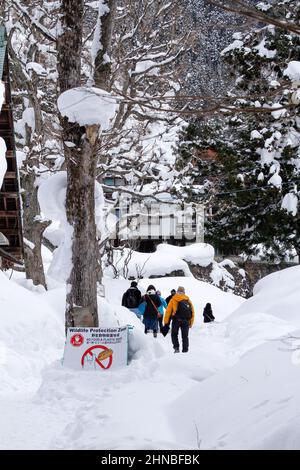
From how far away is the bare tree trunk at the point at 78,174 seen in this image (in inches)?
390

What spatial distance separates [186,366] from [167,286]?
2237 centimetres

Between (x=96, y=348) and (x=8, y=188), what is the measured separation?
6.95 meters

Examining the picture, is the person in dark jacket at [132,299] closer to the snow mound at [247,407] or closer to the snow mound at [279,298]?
the snow mound at [279,298]

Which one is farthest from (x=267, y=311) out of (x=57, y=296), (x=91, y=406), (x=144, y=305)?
(x=91, y=406)

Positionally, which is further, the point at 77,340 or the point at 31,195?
the point at 31,195

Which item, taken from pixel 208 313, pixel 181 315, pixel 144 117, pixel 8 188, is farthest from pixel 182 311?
pixel 208 313

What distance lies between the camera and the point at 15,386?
394 inches

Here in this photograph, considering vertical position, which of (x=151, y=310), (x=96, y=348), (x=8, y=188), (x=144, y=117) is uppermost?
(x=144, y=117)

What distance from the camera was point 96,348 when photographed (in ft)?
32.0

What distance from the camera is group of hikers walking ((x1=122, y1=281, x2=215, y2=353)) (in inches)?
487

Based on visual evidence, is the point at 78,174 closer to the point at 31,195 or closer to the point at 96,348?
the point at 96,348

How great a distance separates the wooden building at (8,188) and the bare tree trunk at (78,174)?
392 centimetres

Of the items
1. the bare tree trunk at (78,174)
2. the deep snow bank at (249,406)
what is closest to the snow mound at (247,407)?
the deep snow bank at (249,406)

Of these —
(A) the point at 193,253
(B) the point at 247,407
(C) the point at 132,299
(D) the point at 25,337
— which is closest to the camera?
(B) the point at 247,407
